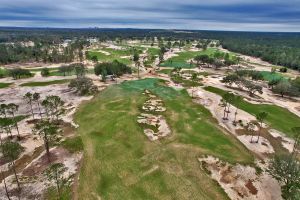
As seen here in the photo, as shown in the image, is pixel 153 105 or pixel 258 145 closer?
pixel 258 145

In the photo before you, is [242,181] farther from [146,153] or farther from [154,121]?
[154,121]

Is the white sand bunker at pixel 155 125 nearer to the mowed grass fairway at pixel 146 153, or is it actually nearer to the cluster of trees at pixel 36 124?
the mowed grass fairway at pixel 146 153

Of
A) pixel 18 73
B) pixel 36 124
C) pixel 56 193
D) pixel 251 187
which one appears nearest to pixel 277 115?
pixel 251 187

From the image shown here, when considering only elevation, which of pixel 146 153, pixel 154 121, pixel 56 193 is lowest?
pixel 56 193

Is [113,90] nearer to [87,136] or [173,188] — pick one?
[87,136]

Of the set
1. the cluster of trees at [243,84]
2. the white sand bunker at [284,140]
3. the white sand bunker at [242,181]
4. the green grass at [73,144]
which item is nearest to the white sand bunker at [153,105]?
the green grass at [73,144]

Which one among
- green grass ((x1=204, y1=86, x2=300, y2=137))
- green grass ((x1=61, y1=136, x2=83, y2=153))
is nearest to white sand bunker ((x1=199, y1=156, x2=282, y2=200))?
green grass ((x1=204, y1=86, x2=300, y2=137))

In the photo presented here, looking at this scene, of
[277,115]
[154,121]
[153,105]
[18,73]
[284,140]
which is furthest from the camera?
[18,73]

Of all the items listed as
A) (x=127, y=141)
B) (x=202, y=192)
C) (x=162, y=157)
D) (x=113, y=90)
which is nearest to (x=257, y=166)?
(x=202, y=192)
